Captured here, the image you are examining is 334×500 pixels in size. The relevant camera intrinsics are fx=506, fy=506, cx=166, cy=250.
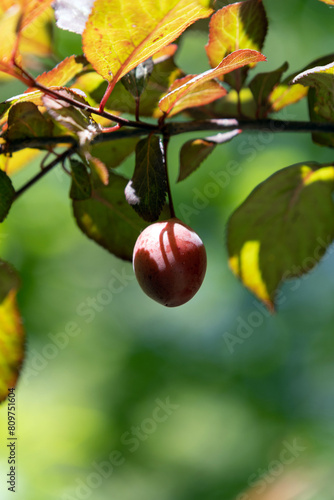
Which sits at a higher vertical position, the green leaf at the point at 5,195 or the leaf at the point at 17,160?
the green leaf at the point at 5,195

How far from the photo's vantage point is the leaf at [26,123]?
22.4 inches

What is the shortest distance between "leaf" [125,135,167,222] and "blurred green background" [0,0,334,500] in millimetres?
2135

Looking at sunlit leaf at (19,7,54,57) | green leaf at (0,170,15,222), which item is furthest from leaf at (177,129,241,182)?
sunlit leaf at (19,7,54,57)

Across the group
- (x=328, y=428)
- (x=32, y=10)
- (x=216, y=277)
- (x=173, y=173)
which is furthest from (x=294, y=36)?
(x=32, y=10)

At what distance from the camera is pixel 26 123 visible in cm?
61

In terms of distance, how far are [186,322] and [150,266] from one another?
9.71 ft

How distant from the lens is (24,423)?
3.23 metres

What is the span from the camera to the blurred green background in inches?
114

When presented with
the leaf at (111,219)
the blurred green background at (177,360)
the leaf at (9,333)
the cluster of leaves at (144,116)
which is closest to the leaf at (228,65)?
the cluster of leaves at (144,116)

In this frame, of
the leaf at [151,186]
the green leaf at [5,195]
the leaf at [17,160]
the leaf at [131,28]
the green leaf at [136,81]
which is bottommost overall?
the leaf at [151,186]

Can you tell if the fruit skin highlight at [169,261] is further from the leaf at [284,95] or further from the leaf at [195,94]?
the leaf at [284,95]

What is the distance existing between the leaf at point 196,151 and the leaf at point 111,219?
9 cm

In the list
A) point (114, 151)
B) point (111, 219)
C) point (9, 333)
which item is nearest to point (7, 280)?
point (9, 333)

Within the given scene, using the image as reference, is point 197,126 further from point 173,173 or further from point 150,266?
point 173,173
